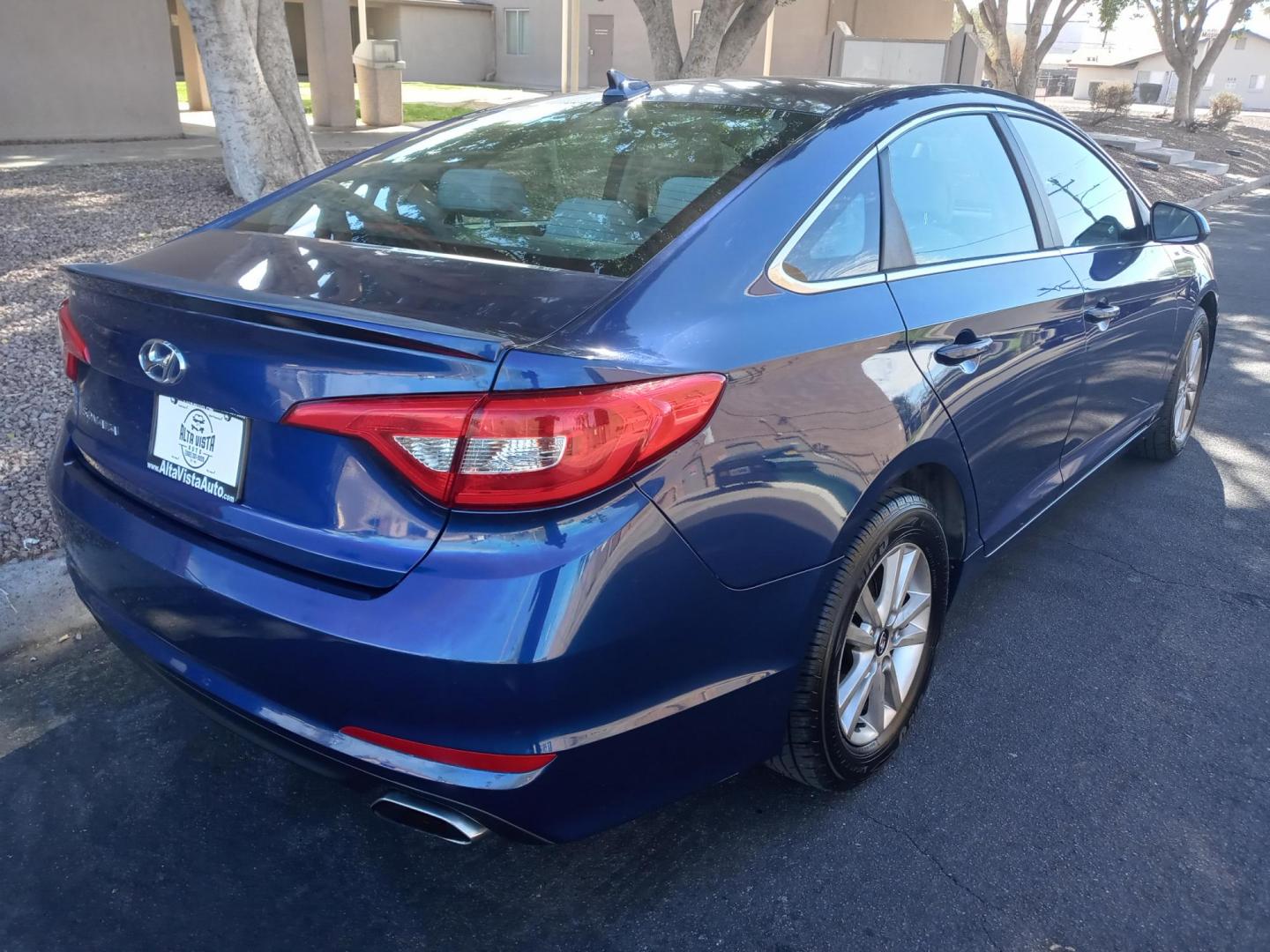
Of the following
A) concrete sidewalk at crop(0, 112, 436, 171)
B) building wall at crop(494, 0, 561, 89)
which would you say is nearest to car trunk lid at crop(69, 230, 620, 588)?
concrete sidewalk at crop(0, 112, 436, 171)

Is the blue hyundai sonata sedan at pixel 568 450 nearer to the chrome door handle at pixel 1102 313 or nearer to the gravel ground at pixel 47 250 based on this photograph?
the chrome door handle at pixel 1102 313

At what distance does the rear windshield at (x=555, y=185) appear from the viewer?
2.37 m

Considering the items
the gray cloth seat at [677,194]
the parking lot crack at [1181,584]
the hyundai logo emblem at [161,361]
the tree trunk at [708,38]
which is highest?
the tree trunk at [708,38]

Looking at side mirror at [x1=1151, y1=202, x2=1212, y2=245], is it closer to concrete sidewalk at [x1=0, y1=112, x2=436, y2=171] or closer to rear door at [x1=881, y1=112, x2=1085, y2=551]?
rear door at [x1=881, y1=112, x2=1085, y2=551]

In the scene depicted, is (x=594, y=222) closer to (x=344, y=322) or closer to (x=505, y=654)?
(x=344, y=322)

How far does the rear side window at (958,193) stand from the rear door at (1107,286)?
244 millimetres

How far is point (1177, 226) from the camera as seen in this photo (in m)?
4.26

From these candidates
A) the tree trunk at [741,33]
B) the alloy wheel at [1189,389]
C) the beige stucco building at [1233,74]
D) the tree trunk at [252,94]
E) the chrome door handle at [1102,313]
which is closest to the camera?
the chrome door handle at [1102,313]

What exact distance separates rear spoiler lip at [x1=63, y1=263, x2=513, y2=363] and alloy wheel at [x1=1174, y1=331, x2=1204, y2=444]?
13.1 ft

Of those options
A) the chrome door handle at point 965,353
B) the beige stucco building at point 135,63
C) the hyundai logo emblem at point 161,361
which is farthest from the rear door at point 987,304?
the beige stucco building at point 135,63

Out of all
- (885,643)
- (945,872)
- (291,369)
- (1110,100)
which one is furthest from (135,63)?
(1110,100)

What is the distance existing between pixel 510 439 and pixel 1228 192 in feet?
60.9

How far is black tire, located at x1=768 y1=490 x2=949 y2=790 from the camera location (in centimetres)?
231

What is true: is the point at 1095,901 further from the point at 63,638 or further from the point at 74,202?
the point at 74,202
